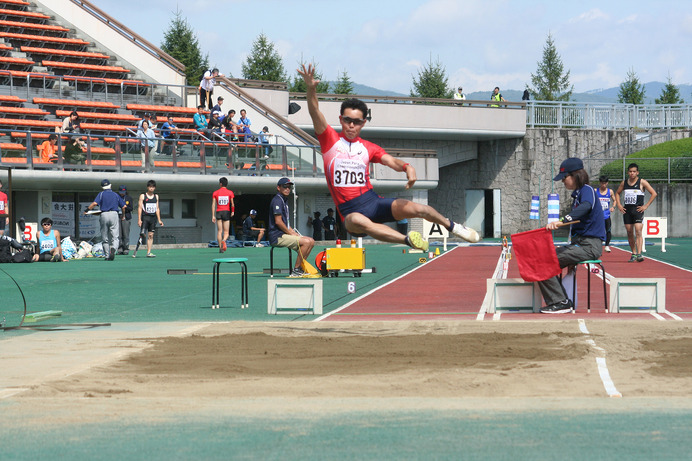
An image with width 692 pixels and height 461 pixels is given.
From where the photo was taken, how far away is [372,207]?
10391 millimetres

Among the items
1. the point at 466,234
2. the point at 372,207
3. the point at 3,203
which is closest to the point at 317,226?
the point at 3,203

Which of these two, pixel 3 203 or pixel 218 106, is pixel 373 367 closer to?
pixel 3 203

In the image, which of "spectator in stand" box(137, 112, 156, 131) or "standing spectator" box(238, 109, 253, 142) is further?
"standing spectator" box(238, 109, 253, 142)

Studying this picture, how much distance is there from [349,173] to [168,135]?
89.7 ft

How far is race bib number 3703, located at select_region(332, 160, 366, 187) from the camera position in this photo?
34.4 feet

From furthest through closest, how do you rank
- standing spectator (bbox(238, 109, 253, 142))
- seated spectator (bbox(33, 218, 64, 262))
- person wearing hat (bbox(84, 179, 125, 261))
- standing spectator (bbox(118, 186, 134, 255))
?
1. standing spectator (bbox(238, 109, 253, 142))
2. standing spectator (bbox(118, 186, 134, 255))
3. person wearing hat (bbox(84, 179, 125, 261))
4. seated spectator (bbox(33, 218, 64, 262))

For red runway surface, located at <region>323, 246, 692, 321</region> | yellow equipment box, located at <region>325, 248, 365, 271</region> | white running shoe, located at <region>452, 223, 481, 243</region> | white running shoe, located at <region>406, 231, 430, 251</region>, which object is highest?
white running shoe, located at <region>452, 223, 481, 243</region>

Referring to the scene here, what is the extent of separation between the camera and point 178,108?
4181 cm

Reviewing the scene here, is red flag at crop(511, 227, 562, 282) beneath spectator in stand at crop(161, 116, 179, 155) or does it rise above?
beneath

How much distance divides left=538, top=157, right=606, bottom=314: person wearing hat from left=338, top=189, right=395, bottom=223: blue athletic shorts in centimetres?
353

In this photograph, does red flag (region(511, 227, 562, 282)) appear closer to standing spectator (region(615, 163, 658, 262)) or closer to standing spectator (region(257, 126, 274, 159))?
standing spectator (region(615, 163, 658, 262))

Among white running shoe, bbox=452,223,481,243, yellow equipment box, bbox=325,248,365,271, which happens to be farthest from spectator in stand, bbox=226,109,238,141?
white running shoe, bbox=452,223,481,243

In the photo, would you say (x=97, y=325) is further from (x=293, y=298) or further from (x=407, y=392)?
(x=407, y=392)

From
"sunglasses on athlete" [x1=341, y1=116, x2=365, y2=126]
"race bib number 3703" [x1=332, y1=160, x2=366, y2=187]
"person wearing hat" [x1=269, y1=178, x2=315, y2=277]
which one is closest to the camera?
"race bib number 3703" [x1=332, y1=160, x2=366, y2=187]
